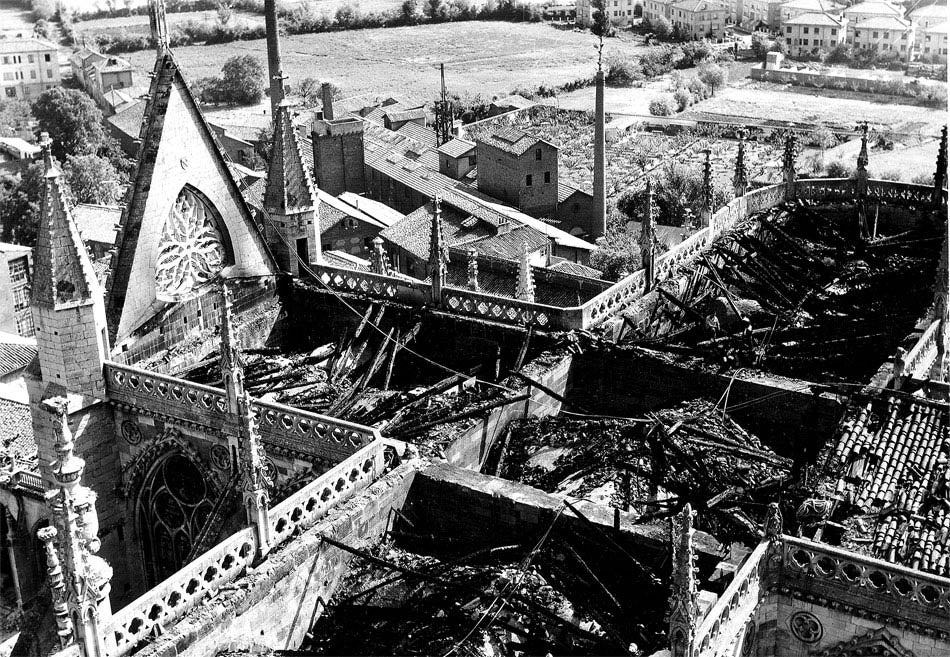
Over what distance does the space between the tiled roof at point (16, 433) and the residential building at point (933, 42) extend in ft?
319

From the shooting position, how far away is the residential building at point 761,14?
16875 centimetres

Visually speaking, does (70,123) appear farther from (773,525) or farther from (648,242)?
(773,525)

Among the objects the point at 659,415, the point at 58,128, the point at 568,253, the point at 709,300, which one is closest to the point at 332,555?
the point at 659,415

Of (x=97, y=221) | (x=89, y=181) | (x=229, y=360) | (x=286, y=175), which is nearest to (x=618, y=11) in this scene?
(x=89, y=181)

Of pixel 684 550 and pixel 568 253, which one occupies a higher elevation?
pixel 684 550

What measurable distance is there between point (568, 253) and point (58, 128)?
64.8m

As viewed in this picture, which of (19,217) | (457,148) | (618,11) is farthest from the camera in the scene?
(618,11)

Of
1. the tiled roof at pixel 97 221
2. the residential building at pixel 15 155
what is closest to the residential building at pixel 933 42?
the tiled roof at pixel 97 221

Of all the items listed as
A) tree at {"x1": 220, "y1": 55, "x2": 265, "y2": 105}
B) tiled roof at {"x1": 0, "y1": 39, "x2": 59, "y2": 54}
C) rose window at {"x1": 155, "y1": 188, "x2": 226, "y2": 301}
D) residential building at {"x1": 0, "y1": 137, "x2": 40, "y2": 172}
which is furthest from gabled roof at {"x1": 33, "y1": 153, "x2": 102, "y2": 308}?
tiled roof at {"x1": 0, "y1": 39, "x2": 59, "y2": 54}

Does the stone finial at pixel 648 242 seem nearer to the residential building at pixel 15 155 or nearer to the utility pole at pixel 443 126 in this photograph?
the utility pole at pixel 443 126

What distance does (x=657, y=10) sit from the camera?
186 meters

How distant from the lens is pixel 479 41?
192000 millimetres

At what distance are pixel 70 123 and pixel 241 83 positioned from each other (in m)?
36.0

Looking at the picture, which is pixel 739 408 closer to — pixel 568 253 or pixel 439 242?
pixel 439 242
